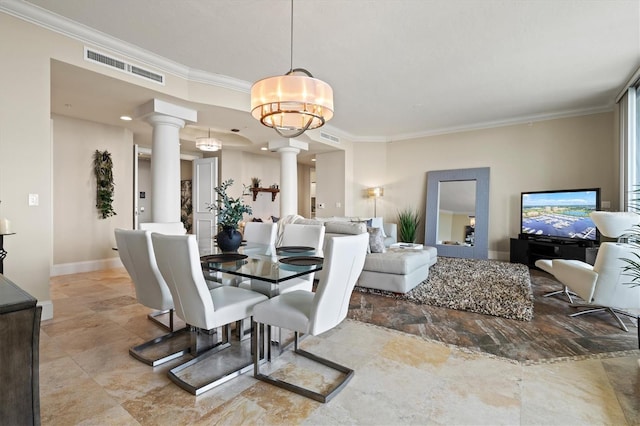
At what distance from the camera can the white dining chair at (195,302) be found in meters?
1.79

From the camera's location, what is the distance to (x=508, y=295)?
12.2 feet

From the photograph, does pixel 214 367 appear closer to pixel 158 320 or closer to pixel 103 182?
pixel 158 320

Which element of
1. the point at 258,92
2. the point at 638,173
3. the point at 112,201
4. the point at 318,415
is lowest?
the point at 318,415

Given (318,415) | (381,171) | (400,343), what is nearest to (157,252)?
(318,415)

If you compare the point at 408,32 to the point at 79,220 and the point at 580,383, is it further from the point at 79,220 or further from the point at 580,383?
the point at 79,220

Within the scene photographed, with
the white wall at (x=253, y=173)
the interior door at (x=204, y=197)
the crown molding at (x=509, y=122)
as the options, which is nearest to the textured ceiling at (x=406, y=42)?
the crown molding at (x=509, y=122)

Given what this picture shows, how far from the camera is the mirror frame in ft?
21.1

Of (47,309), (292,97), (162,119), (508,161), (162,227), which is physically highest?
(162,119)

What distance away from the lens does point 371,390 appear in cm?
188

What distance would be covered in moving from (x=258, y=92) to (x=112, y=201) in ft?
14.6

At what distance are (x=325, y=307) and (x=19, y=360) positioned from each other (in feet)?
4.25

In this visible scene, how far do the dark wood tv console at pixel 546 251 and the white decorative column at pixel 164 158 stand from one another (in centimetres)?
597

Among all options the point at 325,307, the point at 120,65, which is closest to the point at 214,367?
the point at 325,307

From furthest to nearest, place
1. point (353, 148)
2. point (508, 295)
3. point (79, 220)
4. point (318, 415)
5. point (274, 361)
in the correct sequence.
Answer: point (353, 148), point (79, 220), point (508, 295), point (274, 361), point (318, 415)
